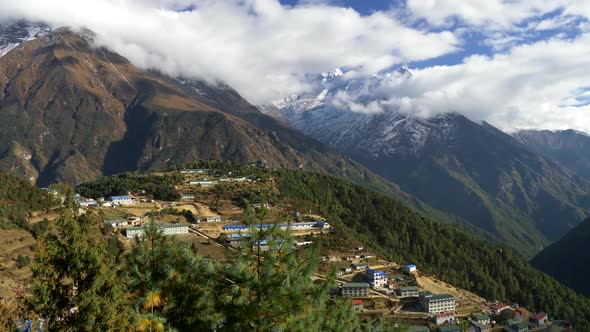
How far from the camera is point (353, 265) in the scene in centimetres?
9950

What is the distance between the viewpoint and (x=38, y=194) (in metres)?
98.8

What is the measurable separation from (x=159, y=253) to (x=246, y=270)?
3.21 meters

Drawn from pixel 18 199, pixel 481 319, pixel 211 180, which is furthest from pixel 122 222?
pixel 481 319

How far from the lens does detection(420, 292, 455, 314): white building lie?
8538 centimetres

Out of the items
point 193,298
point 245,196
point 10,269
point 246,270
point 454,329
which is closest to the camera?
point 246,270

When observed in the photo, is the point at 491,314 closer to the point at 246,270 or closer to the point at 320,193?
the point at 320,193

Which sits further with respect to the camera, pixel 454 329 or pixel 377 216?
pixel 377 216

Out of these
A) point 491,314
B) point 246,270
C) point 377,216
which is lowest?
point 491,314

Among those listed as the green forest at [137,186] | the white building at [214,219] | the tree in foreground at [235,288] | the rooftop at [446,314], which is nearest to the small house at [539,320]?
the rooftop at [446,314]

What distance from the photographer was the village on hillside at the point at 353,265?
84875 millimetres

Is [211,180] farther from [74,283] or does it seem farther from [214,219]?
[74,283]

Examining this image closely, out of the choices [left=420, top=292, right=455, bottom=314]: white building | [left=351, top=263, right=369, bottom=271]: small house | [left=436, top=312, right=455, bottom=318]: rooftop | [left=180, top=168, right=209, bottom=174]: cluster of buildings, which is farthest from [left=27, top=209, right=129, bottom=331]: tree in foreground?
[left=180, top=168, right=209, bottom=174]: cluster of buildings

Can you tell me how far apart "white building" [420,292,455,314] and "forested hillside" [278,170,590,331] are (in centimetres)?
3066

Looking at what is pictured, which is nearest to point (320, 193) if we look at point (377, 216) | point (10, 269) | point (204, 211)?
point (377, 216)
